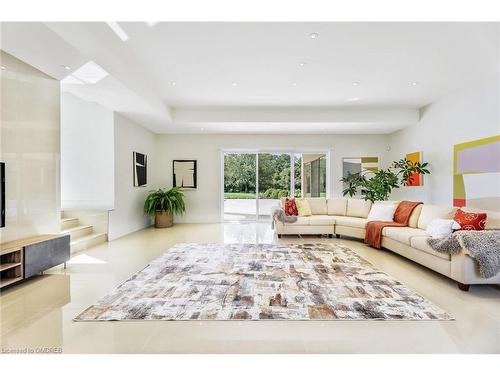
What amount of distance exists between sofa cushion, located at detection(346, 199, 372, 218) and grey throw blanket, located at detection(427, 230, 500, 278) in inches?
120

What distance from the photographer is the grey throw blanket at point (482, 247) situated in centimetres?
299

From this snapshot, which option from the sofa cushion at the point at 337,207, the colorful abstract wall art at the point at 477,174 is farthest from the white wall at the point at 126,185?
the colorful abstract wall art at the point at 477,174

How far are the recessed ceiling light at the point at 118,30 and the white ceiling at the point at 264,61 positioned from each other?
8 cm

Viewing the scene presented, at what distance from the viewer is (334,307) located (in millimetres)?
2600

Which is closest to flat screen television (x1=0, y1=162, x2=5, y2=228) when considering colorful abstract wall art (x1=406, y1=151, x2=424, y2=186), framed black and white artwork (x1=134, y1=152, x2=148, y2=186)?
framed black and white artwork (x1=134, y1=152, x2=148, y2=186)

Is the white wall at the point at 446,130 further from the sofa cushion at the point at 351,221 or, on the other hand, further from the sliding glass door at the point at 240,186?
the sliding glass door at the point at 240,186

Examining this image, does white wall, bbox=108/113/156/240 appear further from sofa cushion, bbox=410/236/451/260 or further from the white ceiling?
sofa cushion, bbox=410/236/451/260

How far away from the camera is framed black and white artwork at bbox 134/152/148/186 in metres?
6.87

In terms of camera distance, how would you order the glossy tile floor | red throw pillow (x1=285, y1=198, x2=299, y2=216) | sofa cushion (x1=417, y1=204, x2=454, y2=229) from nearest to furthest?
the glossy tile floor < sofa cushion (x1=417, y1=204, x2=454, y2=229) < red throw pillow (x1=285, y1=198, x2=299, y2=216)

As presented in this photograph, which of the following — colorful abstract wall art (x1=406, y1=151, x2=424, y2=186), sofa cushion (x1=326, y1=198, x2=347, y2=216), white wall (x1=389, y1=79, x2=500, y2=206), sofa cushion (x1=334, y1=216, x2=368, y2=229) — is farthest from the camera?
colorful abstract wall art (x1=406, y1=151, x2=424, y2=186)

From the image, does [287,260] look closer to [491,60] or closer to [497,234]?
[497,234]

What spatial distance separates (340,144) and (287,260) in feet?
16.9

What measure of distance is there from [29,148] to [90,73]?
1.24 meters
